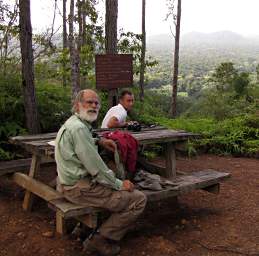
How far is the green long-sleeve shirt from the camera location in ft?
13.2

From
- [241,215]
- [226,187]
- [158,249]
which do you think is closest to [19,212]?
[158,249]

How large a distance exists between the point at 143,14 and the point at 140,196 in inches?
716

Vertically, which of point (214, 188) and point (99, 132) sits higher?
point (99, 132)

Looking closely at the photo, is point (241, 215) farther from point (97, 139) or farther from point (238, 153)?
point (238, 153)

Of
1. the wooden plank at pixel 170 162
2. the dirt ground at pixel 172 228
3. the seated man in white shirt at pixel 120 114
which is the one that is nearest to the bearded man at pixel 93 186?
the dirt ground at pixel 172 228

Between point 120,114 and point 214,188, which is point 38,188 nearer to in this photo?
point 120,114

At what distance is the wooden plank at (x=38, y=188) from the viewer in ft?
15.0

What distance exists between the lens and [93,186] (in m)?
4.19

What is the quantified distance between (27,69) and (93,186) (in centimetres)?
416

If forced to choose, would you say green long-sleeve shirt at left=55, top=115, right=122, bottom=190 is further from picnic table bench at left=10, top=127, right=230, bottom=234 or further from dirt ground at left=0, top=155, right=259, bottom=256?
dirt ground at left=0, top=155, right=259, bottom=256

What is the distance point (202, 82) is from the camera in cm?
4938

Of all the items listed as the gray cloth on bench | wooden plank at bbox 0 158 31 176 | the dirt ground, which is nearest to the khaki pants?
the dirt ground

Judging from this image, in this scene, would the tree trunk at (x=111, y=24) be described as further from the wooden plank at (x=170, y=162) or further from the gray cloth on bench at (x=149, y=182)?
the gray cloth on bench at (x=149, y=182)

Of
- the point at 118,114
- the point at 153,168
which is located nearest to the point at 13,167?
the point at 118,114
